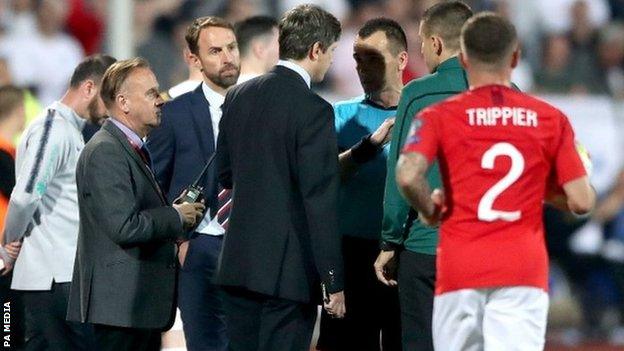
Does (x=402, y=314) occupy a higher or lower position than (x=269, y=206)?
lower

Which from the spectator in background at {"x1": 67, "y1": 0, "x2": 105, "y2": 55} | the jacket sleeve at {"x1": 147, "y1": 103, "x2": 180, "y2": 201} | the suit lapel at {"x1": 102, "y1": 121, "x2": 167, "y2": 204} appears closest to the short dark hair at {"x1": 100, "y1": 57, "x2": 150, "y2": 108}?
the suit lapel at {"x1": 102, "y1": 121, "x2": 167, "y2": 204}

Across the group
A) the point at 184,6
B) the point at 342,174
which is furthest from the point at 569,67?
the point at 342,174

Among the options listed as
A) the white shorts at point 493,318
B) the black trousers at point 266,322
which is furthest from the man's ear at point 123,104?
the white shorts at point 493,318

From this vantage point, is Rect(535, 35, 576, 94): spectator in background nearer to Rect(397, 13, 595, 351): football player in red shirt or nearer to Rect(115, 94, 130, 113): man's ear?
Rect(115, 94, 130, 113): man's ear

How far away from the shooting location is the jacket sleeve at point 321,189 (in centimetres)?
566

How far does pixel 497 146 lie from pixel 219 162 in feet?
5.01

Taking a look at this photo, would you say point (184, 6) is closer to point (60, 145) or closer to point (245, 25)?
point (245, 25)

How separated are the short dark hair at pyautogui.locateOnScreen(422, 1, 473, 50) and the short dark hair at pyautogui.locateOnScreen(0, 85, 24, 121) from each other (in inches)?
134

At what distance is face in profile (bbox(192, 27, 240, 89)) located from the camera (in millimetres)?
Result: 7131

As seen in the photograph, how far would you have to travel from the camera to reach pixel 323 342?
21.5 feet

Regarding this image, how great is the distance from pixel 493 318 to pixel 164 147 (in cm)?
246

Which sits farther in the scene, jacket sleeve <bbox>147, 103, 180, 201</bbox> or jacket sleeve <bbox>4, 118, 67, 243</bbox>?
jacket sleeve <bbox>147, 103, 180, 201</bbox>

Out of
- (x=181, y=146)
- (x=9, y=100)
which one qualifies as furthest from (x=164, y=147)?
(x=9, y=100)

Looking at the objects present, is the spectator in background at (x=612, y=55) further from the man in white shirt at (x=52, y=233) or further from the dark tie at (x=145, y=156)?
the dark tie at (x=145, y=156)
